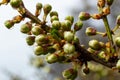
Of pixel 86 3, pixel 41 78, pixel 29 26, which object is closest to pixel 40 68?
pixel 41 78

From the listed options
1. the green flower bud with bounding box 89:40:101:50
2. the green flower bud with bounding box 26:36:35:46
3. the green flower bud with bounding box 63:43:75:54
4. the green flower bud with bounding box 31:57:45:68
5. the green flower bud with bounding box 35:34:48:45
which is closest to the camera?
the green flower bud with bounding box 63:43:75:54

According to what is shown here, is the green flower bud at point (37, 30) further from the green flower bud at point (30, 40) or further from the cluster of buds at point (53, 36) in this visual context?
the green flower bud at point (30, 40)

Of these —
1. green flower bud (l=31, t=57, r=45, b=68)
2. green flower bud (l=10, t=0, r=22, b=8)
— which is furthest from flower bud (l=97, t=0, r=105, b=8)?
green flower bud (l=31, t=57, r=45, b=68)

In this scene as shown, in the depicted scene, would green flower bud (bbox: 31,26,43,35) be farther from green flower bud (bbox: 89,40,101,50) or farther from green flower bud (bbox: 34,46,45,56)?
green flower bud (bbox: 89,40,101,50)

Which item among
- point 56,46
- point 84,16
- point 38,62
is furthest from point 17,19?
point 38,62

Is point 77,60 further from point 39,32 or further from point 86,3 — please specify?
point 86,3

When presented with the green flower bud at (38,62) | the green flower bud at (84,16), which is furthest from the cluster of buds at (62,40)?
the green flower bud at (38,62)

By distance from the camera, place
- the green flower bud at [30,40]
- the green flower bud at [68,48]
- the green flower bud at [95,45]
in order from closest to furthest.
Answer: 1. the green flower bud at [68,48]
2. the green flower bud at [95,45]
3. the green flower bud at [30,40]

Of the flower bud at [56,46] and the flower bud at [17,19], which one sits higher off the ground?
the flower bud at [17,19]

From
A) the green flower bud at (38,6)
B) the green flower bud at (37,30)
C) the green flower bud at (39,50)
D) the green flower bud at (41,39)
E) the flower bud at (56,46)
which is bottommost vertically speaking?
the green flower bud at (39,50)
